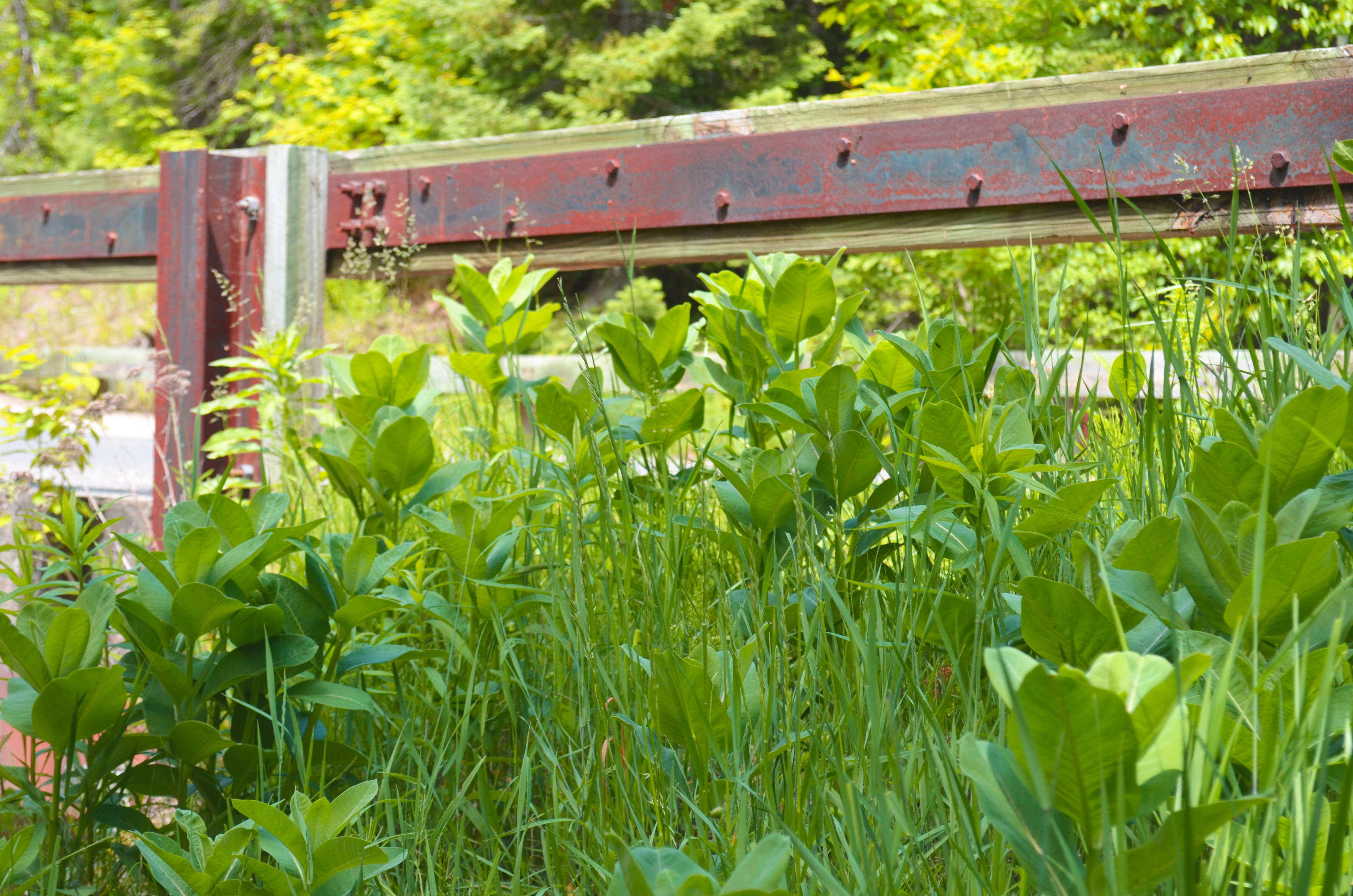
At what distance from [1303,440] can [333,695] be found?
37.5 inches

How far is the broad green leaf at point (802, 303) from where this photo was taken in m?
1.36

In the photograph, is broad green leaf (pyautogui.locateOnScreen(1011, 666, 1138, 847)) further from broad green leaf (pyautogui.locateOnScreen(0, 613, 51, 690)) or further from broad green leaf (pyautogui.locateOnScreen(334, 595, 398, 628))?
broad green leaf (pyautogui.locateOnScreen(0, 613, 51, 690))

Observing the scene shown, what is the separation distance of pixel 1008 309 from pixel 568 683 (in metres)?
0.82

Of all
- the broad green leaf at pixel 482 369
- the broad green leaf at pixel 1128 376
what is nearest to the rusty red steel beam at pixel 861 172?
the broad green leaf at pixel 1128 376

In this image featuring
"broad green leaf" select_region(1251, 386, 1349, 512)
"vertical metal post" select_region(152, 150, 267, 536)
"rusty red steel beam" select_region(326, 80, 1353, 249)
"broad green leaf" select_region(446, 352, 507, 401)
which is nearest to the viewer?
"broad green leaf" select_region(1251, 386, 1349, 512)

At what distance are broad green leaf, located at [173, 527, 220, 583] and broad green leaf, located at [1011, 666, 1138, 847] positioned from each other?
80 centimetres

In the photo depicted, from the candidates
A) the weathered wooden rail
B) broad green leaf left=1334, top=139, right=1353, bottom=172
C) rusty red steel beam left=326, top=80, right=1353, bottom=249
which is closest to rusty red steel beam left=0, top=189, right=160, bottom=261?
the weathered wooden rail

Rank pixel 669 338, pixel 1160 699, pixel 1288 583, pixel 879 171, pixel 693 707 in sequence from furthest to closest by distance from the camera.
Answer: pixel 879 171
pixel 669 338
pixel 693 707
pixel 1288 583
pixel 1160 699

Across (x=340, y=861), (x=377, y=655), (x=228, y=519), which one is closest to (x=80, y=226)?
(x=228, y=519)

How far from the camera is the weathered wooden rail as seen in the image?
1.98 meters

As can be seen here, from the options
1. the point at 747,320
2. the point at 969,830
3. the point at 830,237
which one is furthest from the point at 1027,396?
the point at 830,237

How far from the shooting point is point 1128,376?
3.77 ft

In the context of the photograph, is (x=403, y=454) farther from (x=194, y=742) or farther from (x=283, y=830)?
(x=283, y=830)

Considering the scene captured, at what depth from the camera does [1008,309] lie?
1.41m
